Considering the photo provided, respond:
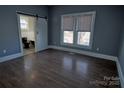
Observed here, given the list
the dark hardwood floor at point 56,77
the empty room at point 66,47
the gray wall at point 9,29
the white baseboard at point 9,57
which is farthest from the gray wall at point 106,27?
the white baseboard at point 9,57

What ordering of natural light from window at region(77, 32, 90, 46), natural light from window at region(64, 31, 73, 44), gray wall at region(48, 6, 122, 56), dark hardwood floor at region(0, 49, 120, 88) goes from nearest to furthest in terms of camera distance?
1. dark hardwood floor at region(0, 49, 120, 88)
2. gray wall at region(48, 6, 122, 56)
3. natural light from window at region(77, 32, 90, 46)
4. natural light from window at region(64, 31, 73, 44)

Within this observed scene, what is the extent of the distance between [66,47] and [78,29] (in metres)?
1.20

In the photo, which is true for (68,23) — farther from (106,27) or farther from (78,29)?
(106,27)

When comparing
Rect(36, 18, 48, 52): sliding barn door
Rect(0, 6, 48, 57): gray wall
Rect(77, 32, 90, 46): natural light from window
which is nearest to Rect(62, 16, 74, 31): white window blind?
Rect(77, 32, 90, 46): natural light from window

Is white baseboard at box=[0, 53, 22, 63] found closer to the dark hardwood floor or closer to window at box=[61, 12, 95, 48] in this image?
the dark hardwood floor

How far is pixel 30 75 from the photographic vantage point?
2.40 m

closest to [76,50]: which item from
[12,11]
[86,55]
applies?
A: [86,55]

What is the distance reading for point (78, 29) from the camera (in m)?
4.40

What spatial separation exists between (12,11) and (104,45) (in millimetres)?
4027

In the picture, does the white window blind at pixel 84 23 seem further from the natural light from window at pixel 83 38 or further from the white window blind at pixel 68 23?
the white window blind at pixel 68 23

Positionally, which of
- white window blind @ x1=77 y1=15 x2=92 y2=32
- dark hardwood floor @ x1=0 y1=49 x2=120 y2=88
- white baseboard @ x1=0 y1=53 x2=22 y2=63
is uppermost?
white window blind @ x1=77 y1=15 x2=92 y2=32

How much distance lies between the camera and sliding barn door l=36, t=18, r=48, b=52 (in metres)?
4.58

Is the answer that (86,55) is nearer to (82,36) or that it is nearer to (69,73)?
(82,36)
